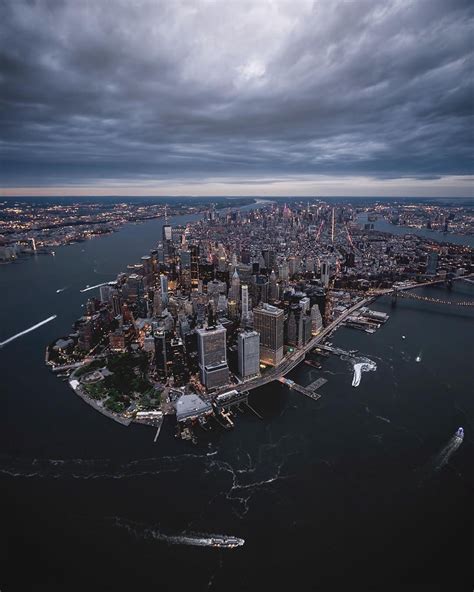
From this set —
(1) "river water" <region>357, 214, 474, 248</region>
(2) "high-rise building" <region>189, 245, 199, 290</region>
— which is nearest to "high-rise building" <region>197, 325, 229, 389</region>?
(2) "high-rise building" <region>189, 245, 199, 290</region>

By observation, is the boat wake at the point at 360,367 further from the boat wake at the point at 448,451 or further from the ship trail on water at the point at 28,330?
the ship trail on water at the point at 28,330

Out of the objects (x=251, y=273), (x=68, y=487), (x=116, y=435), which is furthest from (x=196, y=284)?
(x=68, y=487)

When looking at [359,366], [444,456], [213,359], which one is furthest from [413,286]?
[213,359]

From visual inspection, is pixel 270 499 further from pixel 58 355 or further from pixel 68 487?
Answer: pixel 58 355

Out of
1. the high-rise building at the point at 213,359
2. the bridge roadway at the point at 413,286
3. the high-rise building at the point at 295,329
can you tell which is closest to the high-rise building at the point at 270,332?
the high-rise building at the point at 295,329

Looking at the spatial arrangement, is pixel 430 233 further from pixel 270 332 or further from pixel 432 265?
pixel 270 332
